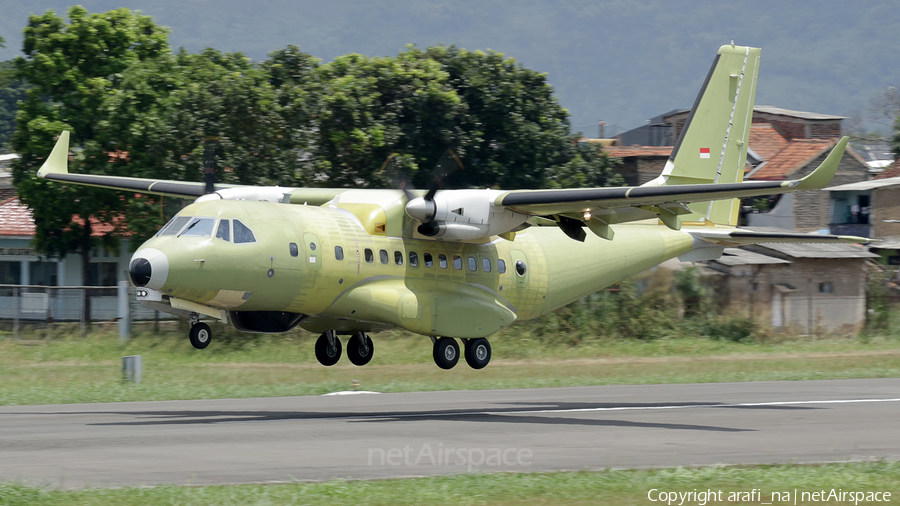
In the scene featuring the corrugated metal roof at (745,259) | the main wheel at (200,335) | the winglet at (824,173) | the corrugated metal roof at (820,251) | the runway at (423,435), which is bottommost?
the runway at (423,435)

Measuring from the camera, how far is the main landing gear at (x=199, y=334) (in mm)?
17359

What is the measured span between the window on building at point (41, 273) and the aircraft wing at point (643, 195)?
31566 mm

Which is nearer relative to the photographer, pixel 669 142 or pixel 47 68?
pixel 47 68

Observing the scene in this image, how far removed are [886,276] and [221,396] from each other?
27968mm

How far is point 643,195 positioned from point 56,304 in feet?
88.1

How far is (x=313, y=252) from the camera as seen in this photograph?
728 inches

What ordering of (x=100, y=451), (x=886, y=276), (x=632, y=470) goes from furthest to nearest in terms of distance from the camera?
(x=886, y=276) → (x=100, y=451) → (x=632, y=470)

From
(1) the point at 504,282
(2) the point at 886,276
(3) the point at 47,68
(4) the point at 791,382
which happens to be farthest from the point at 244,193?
(2) the point at 886,276

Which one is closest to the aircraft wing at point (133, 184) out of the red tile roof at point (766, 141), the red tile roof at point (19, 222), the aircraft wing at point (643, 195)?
the aircraft wing at point (643, 195)

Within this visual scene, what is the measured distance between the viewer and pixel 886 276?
40125 mm

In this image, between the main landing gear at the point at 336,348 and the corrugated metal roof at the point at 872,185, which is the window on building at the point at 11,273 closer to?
the main landing gear at the point at 336,348

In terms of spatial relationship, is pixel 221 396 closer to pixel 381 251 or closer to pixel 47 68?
pixel 381 251

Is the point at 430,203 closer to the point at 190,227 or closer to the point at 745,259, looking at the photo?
the point at 190,227

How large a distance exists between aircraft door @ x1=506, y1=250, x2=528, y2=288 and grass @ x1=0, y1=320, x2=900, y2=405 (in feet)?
19.2
